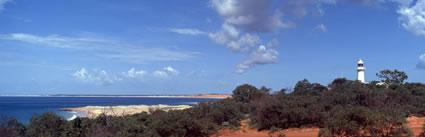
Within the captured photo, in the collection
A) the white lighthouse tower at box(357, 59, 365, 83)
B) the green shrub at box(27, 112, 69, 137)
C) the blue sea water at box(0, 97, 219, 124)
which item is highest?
the white lighthouse tower at box(357, 59, 365, 83)

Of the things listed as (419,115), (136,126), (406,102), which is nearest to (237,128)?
(136,126)

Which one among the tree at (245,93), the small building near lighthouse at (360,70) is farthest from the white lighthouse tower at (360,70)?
the tree at (245,93)

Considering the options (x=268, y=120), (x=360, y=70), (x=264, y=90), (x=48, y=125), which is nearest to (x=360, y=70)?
(x=360, y=70)

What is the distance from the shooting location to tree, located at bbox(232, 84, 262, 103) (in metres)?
39.1

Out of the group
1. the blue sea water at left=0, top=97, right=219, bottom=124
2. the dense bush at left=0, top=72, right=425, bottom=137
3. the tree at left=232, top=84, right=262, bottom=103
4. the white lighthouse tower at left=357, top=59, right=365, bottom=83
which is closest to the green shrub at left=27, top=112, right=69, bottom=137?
the dense bush at left=0, top=72, right=425, bottom=137

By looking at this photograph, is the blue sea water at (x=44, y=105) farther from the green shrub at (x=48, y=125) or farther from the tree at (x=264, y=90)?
the tree at (x=264, y=90)

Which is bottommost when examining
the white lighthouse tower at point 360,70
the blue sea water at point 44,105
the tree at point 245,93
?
the blue sea water at point 44,105

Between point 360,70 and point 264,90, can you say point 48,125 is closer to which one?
point 264,90

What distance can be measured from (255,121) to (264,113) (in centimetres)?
198

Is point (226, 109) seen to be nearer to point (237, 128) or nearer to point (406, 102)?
point (237, 128)

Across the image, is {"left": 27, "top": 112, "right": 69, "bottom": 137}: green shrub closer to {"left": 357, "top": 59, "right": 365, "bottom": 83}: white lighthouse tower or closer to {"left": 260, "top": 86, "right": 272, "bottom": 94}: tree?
{"left": 260, "top": 86, "right": 272, "bottom": 94}: tree

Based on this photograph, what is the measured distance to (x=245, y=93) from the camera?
39.7 metres

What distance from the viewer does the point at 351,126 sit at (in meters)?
14.0

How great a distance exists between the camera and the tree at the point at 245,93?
39103mm
